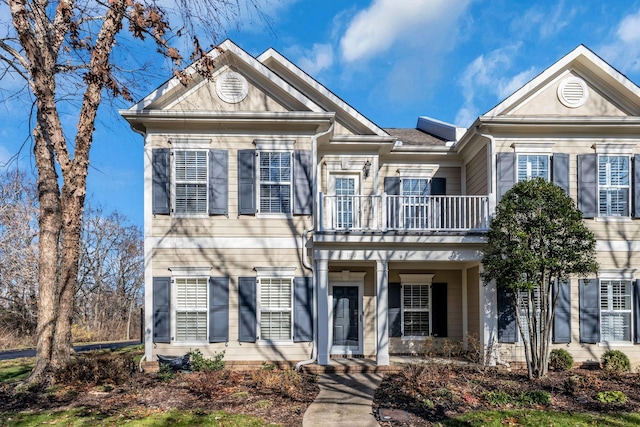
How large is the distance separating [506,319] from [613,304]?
2.69 m

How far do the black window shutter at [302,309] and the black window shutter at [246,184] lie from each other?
2093 millimetres

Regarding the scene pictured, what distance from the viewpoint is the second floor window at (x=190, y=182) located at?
10.4m

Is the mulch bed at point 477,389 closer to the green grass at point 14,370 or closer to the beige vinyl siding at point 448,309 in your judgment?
the beige vinyl siding at point 448,309

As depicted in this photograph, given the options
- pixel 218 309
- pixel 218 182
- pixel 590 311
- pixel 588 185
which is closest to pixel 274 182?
pixel 218 182

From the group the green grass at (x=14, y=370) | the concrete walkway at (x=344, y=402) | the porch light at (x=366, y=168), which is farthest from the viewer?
the porch light at (x=366, y=168)

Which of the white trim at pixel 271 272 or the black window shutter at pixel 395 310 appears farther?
the black window shutter at pixel 395 310

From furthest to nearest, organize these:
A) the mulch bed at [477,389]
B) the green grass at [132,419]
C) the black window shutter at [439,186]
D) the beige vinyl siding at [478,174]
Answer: the black window shutter at [439,186] → the beige vinyl siding at [478,174] → the mulch bed at [477,389] → the green grass at [132,419]

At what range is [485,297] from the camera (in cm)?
1027

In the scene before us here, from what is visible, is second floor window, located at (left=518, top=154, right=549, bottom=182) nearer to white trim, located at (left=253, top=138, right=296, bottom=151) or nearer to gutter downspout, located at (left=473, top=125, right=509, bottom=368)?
gutter downspout, located at (left=473, top=125, right=509, bottom=368)

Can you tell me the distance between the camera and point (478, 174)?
37.8 ft

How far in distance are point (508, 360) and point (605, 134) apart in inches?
240

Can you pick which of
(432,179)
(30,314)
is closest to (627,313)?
(432,179)

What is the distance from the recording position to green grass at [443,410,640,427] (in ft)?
20.6

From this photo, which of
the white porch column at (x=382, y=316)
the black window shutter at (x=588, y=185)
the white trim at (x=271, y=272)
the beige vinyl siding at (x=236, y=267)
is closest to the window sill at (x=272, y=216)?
the beige vinyl siding at (x=236, y=267)
